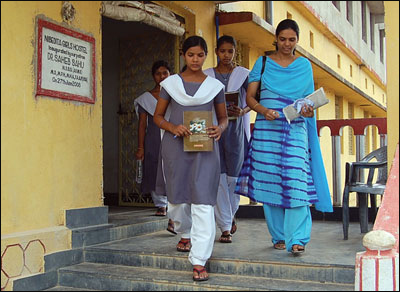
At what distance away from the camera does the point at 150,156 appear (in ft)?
21.0

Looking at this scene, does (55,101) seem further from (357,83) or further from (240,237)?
(357,83)

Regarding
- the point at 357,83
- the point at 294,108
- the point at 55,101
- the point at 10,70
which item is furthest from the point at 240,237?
the point at 357,83

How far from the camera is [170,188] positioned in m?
4.08

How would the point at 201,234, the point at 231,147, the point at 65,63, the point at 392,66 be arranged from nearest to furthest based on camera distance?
the point at 392,66, the point at 201,234, the point at 65,63, the point at 231,147

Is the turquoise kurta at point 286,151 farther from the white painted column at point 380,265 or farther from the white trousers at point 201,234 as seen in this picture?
the white painted column at point 380,265

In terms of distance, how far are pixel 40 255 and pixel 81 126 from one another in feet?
4.15

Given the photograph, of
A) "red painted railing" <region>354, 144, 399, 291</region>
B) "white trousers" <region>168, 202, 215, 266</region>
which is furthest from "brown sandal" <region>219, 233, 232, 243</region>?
"red painted railing" <region>354, 144, 399, 291</region>

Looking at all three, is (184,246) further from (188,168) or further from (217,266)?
(188,168)

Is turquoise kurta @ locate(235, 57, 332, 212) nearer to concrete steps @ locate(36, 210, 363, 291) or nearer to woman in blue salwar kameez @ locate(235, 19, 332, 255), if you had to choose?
woman in blue salwar kameez @ locate(235, 19, 332, 255)

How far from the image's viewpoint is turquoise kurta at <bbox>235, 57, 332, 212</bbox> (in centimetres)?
427

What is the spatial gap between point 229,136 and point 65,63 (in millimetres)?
1680

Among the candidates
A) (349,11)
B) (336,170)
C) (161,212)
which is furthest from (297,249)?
(349,11)

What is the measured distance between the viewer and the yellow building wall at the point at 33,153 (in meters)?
4.09

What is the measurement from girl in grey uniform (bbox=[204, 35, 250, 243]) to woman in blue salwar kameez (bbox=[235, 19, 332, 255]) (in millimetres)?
469
